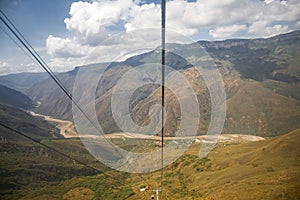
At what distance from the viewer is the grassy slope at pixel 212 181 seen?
34125 millimetres

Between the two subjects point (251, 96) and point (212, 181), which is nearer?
point (212, 181)

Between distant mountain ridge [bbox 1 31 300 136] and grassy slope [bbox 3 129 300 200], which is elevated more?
distant mountain ridge [bbox 1 31 300 136]

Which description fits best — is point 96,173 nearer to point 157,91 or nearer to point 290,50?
point 157,91

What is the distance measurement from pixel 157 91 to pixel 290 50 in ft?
316

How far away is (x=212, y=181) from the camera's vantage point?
46406mm

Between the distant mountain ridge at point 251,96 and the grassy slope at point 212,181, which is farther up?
the distant mountain ridge at point 251,96

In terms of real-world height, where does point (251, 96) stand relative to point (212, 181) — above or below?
above

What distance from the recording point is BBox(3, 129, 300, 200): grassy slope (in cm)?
3412

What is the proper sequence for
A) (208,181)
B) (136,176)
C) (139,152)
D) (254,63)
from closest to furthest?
(208,181), (136,176), (139,152), (254,63)

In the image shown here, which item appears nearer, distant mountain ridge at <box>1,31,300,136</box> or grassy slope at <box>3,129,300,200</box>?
grassy slope at <box>3,129,300,200</box>

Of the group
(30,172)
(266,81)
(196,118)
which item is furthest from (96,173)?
(266,81)

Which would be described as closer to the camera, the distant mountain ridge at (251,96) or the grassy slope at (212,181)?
the grassy slope at (212,181)

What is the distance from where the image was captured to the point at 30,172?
214 feet

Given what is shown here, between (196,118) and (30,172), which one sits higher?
(196,118)
